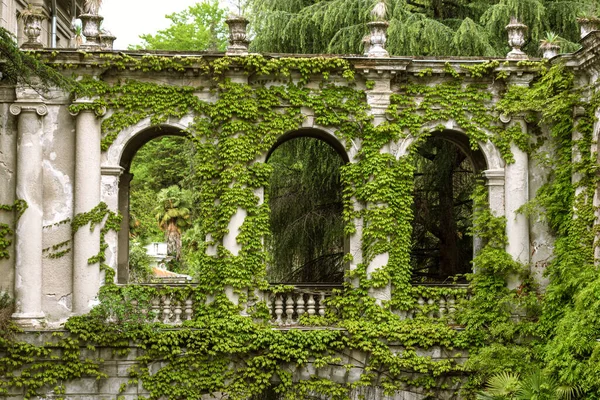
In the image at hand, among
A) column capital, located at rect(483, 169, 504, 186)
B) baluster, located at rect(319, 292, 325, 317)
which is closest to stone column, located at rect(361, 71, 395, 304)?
baluster, located at rect(319, 292, 325, 317)

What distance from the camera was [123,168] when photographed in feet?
60.7

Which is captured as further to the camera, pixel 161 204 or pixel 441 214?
pixel 161 204

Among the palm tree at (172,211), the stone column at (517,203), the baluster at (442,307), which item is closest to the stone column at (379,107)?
the baluster at (442,307)

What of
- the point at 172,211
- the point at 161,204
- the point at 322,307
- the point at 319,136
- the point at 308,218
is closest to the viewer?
the point at 322,307

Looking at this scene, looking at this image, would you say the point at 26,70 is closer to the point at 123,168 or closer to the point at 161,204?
the point at 123,168

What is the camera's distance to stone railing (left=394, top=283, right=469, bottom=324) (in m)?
17.8

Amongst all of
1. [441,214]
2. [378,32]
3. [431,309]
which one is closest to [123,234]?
[431,309]

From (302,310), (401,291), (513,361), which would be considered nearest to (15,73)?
(302,310)

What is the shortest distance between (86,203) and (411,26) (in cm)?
1030

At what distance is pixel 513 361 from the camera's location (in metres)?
16.7

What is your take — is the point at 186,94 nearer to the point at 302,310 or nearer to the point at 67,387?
the point at 302,310

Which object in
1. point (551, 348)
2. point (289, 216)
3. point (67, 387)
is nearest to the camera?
point (551, 348)

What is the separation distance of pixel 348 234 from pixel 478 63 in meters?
4.42

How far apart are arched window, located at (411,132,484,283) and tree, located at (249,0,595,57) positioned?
8.68ft
